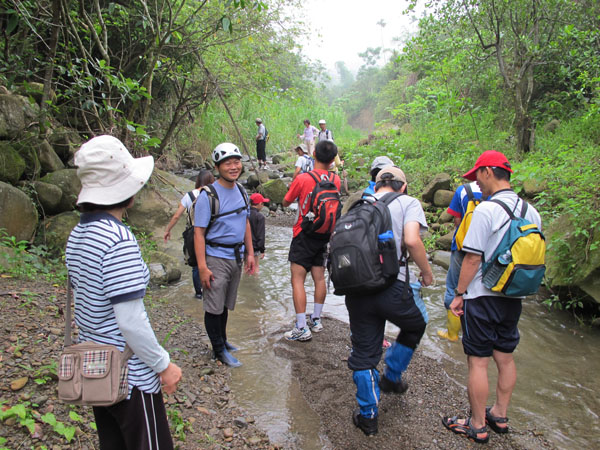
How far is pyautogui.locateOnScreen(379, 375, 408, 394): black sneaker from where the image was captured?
3.27 m

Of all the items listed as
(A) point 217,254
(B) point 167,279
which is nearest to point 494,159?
(A) point 217,254

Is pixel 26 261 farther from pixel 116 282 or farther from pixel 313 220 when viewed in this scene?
pixel 116 282

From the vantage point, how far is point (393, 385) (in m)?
3.27

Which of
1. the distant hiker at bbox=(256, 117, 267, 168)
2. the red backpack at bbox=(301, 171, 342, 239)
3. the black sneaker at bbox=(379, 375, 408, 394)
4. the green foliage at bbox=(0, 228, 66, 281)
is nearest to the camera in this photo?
the black sneaker at bbox=(379, 375, 408, 394)

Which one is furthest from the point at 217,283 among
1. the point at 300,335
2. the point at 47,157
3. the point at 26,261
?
the point at 47,157

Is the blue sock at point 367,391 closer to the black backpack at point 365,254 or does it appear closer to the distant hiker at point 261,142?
the black backpack at point 365,254

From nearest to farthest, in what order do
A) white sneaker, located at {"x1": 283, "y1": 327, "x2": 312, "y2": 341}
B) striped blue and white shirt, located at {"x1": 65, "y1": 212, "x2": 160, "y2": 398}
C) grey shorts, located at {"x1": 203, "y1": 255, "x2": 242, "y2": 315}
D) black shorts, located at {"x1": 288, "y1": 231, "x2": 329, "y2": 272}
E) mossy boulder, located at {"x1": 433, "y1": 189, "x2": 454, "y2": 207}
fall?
striped blue and white shirt, located at {"x1": 65, "y1": 212, "x2": 160, "y2": 398} → grey shorts, located at {"x1": 203, "y1": 255, "x2": 242, "y2": 315} → black shorts, located at {"x1": 288, "y1": 231, "x2": 329, "y2": 272} → white sneaker, located at {"x1": 283, "y1": 327, "x2": 312, "y2": 341} → mossy boulder, located at {"x1": 433, "y1": 189, "x2": 454, "y2": 207}

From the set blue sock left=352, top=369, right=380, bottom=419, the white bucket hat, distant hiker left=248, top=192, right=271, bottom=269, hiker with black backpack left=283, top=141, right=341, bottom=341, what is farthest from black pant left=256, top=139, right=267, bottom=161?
the white bucket hat

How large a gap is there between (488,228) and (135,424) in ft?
7.77

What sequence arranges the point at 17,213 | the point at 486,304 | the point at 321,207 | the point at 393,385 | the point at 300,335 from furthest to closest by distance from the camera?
the point at 17,213 < the point at 300,335 < the point at 321,207 < the point at 393,385 < the point at 486,304

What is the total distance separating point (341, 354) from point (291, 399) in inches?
32.9

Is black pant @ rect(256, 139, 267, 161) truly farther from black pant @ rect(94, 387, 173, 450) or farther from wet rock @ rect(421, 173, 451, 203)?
black pant @ rect(94, 387, 173, 450)

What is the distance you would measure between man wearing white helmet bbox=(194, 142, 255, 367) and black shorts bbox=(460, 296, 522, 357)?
2.00 m

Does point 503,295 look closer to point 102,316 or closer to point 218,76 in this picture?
point 102,316
